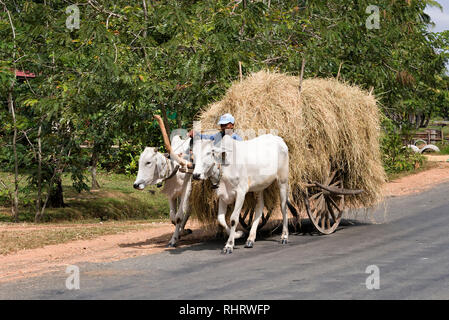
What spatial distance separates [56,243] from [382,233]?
546 centimetres

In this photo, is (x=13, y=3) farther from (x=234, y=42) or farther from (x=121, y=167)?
(x=121, y=167)

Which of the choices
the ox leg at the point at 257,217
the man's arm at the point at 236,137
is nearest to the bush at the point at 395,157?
the ox leg at the point at 257,217

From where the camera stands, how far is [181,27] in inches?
483

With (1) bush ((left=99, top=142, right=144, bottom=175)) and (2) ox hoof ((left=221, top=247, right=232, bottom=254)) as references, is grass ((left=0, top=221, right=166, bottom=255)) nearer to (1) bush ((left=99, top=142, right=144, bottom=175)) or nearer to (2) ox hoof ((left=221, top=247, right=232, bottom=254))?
(2) ox hoof ((left=221, top=247, right=232, bottom=254))

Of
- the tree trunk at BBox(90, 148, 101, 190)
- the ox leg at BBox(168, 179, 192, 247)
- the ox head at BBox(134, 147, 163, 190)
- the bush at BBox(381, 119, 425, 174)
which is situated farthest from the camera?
the bush at BBox(381, 119, 425, 174)

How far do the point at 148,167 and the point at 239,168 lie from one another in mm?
1356

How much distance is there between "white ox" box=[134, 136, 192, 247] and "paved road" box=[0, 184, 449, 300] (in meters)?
0.53

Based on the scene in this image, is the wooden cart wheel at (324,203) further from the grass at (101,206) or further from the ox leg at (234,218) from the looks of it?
the grass at (101,206)

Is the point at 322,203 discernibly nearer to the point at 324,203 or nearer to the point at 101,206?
the point at 324,203

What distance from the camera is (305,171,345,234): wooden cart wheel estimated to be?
37.7 ft

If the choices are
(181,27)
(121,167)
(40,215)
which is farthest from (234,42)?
(121,167)

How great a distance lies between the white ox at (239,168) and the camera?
9.54 m

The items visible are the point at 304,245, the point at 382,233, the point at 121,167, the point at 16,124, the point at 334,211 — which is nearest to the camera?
the point at 304,245

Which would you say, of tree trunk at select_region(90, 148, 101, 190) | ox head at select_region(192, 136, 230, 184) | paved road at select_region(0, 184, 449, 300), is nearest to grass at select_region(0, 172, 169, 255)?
tree trunk at select_region(90, 148, 101, 190)
